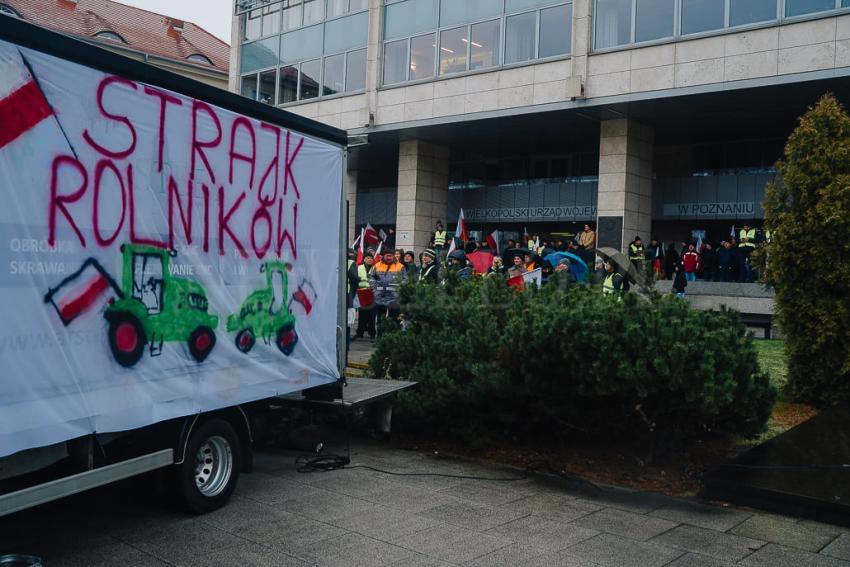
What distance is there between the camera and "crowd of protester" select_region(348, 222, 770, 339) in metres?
9.16

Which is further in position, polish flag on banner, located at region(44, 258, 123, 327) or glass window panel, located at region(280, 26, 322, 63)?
glass window panel, located at region(280, 26, 322, 63)

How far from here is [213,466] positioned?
596 cm

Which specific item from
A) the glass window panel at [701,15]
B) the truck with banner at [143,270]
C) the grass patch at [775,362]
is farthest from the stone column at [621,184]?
the truck with banner at [143,270]

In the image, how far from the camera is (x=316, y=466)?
7.22 m

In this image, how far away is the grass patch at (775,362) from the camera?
387 inches

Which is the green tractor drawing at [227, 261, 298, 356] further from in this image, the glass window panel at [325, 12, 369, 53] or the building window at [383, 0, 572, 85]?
the glass window panel at [325, 12, 369, 53]

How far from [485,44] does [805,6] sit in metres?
9.97

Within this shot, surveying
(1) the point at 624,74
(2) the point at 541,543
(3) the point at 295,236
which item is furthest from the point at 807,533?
(1) the point at 624,74

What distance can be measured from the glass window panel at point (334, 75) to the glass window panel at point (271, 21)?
3.40 m

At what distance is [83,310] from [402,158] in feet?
89.0

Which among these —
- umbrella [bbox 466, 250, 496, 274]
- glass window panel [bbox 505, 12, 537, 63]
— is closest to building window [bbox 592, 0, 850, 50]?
glass window panel [bbox 505, 12, 537, 63]

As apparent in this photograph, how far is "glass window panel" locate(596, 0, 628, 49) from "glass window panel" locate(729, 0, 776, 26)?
3012 mm

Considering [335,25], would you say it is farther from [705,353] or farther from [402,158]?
[705,353]

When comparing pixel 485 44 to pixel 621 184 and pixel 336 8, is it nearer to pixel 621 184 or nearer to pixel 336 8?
pixel 621 184
